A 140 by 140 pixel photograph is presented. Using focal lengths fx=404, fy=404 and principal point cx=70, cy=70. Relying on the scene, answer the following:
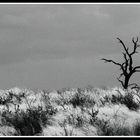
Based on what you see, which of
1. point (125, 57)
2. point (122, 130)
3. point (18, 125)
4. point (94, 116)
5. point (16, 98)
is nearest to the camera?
point (122, 130)

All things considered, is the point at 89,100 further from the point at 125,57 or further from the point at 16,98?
the point at 125,57

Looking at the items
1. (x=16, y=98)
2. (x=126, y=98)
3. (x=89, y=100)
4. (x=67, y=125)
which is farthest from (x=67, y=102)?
(x=67, y=125)

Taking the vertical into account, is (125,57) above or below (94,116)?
above

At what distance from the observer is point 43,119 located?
8.47 m

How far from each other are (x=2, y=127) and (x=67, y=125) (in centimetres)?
133

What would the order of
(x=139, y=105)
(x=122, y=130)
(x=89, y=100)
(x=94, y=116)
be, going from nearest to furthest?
1. (x=122, y=130)
2. (x=94, y=116)
3. (x=139, y=105)
4. (x=89, y=100)

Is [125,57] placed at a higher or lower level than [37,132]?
higher

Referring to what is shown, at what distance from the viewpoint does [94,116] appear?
8422 millimetres

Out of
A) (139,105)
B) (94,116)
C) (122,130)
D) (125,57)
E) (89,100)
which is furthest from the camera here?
(125,57)

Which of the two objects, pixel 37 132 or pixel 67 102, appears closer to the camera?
pixel 37 132

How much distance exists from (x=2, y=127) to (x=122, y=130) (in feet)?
8.21

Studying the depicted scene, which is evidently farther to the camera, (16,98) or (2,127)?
(16,98)

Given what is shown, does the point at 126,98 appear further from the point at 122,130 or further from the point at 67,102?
the point at 122,130

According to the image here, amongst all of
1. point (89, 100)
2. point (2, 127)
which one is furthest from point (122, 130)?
point (89, 100)
